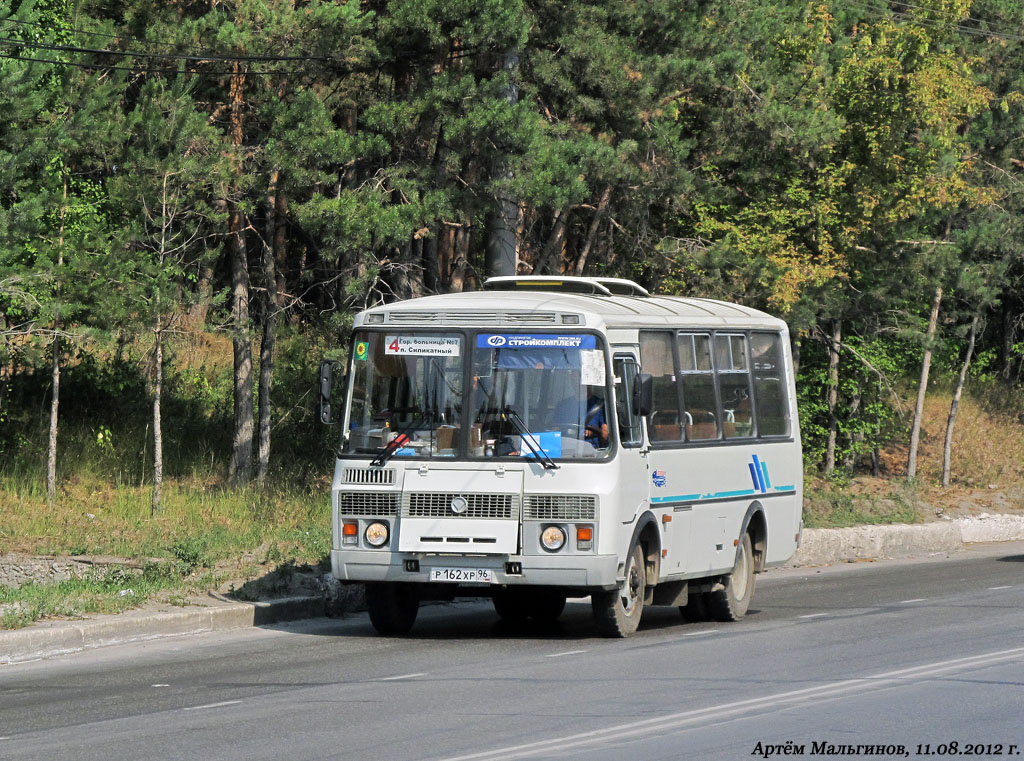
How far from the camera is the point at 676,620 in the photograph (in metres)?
16.0

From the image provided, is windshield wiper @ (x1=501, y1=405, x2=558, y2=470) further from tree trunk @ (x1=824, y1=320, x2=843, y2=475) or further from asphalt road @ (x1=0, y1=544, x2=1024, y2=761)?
tree trunk @ (x1=824, y1=320, x2=843, y2=475)

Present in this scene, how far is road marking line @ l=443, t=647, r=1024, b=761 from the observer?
815 centimetres

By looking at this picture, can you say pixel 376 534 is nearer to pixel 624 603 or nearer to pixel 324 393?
pixel 324 393

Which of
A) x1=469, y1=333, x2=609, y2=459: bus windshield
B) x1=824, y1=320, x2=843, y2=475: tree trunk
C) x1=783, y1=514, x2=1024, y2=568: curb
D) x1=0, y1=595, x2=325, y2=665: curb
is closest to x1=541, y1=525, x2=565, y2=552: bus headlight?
x1=469, y1=333, x2=609, y2=459: bus windshield

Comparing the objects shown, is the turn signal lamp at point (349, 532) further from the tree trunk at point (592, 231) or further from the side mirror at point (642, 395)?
the tree trunk at point (592, 231)

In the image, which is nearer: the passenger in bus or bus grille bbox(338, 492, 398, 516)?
the passenger in bus

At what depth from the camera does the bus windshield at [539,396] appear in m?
13.0

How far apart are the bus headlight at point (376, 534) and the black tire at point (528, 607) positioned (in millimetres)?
2377

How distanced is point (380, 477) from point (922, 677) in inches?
194

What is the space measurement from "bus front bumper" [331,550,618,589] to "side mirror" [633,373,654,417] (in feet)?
4.26

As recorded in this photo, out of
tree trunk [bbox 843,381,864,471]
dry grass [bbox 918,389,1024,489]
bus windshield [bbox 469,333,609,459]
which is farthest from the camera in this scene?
dry grass [bbox 918,389,1024,489]

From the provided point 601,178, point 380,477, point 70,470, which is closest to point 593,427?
point 380,477

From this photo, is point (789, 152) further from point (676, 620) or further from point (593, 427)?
point (593, 427)

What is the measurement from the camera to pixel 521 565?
42.1ft
